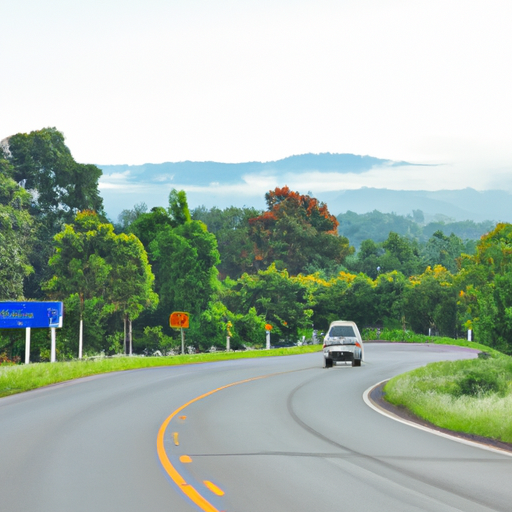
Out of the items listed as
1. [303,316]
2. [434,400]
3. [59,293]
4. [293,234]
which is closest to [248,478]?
[434,400]

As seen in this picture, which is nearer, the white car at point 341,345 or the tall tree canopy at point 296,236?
the white car at point 341,345

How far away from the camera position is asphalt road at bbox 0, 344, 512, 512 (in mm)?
9398

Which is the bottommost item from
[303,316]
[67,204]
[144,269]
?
[303,316]

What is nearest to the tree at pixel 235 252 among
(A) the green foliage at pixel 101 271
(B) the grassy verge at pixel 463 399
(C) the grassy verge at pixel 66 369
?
(A) the green foliage at pixel 101 271

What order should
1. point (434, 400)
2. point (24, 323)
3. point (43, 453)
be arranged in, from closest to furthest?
point (43, 453) → point (434, 400) → point (24, 323)

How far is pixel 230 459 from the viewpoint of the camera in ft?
40.3

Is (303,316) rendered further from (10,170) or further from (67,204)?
(10,170)

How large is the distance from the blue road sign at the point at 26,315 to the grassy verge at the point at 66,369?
2418 mm

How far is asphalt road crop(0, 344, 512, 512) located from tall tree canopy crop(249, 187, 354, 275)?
295 feet

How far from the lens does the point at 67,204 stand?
3228 inches

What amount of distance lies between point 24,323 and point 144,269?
38.3 m

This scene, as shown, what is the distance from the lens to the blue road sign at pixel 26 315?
113ft

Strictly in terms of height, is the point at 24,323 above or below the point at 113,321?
above

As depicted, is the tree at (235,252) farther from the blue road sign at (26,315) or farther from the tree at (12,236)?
the blue road sign at (26,315)
